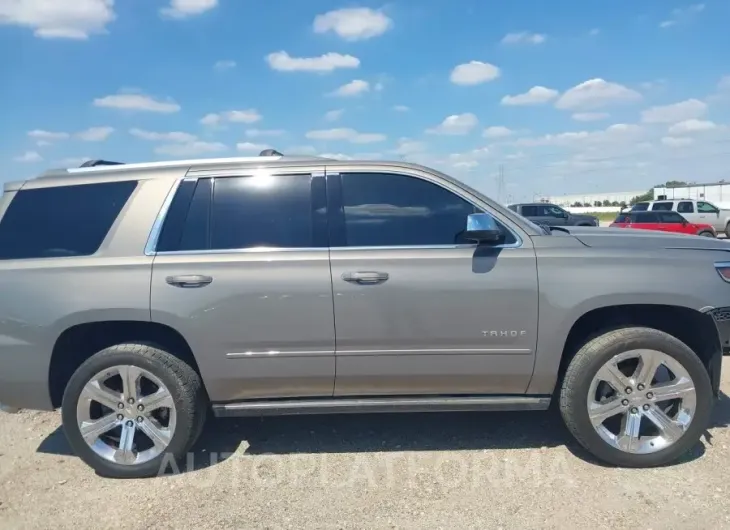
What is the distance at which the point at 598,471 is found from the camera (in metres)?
3.53

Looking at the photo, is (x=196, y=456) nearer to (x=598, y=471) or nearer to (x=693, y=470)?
(x=598, y=471)

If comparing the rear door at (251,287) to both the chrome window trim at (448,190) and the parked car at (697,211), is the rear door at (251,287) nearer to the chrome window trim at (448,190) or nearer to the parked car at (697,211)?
the chrome window trim at (448,190)

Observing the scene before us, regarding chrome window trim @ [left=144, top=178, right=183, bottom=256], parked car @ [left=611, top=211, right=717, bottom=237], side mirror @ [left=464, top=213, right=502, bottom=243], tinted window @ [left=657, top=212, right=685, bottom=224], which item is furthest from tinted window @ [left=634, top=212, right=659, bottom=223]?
chrome window trim @ [left=144, top=178, right=183, bottom=256]

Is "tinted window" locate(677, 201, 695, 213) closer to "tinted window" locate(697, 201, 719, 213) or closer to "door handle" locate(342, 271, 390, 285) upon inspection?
"tinted window" locate(697, 201, 719, 213)

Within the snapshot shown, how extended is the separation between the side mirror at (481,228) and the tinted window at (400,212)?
147 millimetres

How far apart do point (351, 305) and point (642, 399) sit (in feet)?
6.35

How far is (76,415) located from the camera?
357 cm

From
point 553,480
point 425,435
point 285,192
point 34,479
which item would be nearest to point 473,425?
point 425,435

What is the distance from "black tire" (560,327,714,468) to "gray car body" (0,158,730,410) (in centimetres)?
15

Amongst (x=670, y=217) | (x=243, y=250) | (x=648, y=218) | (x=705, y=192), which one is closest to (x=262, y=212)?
(x=243, y=250)

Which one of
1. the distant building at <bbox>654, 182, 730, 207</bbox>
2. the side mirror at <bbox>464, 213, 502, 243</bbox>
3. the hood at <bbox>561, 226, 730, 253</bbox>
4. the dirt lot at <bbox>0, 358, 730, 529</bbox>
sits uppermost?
the distant building at <bbox>654, 182, 730, 207</bbox>

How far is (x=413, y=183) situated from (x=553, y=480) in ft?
6.73

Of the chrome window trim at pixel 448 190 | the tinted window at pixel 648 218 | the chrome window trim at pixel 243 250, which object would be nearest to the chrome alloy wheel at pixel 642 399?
the chrome window trim at pixel 448 190

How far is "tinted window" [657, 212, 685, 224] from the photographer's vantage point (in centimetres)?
2192
